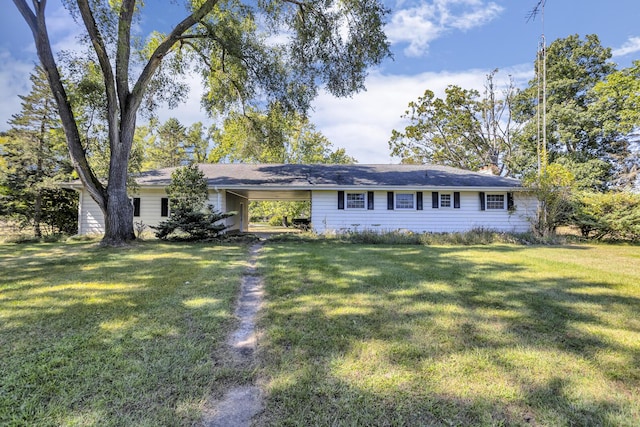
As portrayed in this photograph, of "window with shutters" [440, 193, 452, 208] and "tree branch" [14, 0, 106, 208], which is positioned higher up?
"tree branch" [14, 0, 106, 208]

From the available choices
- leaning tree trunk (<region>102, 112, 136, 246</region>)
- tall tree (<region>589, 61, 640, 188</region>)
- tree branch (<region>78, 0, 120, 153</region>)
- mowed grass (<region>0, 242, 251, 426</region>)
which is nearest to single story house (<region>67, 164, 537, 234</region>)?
leaning tree trunk (<region>102, 112, 136, 246</region>)

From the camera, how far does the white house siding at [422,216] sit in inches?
543

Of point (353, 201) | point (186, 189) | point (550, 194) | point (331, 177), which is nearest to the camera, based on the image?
point (186, 189)

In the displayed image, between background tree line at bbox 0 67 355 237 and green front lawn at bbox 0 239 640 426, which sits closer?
green front lawn at bbox 0 239 640 426

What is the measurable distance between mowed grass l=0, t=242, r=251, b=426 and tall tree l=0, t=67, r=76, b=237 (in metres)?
11.0

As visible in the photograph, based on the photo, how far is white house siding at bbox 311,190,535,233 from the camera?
13805 millimetres

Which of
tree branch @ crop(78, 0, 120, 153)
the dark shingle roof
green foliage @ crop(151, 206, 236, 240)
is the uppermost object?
tree branch @ crop(78, 0, 120, 153)

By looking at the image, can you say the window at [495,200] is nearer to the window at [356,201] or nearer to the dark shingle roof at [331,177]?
the dark shingle roof at [331,177]

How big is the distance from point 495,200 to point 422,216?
11.6 ft

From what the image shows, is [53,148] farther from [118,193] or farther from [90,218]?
[118,193]

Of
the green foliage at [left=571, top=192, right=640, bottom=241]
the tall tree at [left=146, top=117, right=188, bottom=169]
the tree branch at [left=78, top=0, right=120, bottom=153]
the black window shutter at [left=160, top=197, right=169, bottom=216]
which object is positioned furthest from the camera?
the tall tree at [left=146, top=117, right=188, bottom=169]

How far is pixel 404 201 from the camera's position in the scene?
1406 centimetres

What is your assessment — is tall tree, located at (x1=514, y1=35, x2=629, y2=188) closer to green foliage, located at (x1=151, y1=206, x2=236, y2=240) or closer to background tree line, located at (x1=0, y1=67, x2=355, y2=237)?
background tree line, located at (x1=0, y1=67, x2=355, y2=237)

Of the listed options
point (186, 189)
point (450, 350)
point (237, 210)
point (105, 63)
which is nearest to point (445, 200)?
point (186, 189)
